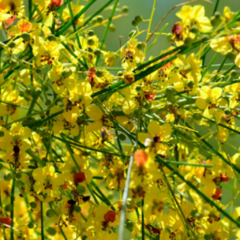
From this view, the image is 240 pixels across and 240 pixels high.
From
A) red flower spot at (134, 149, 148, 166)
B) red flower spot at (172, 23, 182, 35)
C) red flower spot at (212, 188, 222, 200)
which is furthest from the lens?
red flower spot at (212, 188, 222, 200)

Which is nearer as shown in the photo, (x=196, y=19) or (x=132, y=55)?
(x=196, y=19)

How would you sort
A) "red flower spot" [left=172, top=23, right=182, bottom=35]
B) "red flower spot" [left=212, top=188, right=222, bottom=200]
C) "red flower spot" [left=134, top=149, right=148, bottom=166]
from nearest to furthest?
"red flower spot" [left=134, top=149, right=148, bottom=166] < "red flower spot" [left=172, top=23, right=182, bottom=35] < "red flower spot" [left=212, top=188, right=222, bottom=200]

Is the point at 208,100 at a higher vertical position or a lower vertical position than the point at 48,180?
higher

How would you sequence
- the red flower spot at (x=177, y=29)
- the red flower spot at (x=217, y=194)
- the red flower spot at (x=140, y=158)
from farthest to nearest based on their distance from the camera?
1. the red flower spot at (x=217, y=194)
2. the red flower spot at (x=177, y=29)
3. the red flower spot at (x=140, y=158)

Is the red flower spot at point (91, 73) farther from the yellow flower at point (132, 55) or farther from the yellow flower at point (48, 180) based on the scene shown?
the yellow flower at point (48, 180)

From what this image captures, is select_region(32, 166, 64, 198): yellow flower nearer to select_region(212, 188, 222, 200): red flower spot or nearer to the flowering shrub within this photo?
the flowering shrub

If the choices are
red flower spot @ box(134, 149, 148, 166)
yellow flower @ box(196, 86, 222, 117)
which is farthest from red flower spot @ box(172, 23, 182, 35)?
red flower spot @ box(134, 149, 148, 166)

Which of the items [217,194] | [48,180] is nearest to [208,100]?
[217,194]

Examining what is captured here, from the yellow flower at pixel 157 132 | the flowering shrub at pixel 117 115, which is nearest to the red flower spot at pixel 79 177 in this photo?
the flowering shrub at pixel 117 115

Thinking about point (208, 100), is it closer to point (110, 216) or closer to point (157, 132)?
point (157, 132)

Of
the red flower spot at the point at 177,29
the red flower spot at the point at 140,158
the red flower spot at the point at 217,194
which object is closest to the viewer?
the red flower spot at the point at 140,158

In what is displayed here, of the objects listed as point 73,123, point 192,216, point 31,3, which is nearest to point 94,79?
point 73,123
